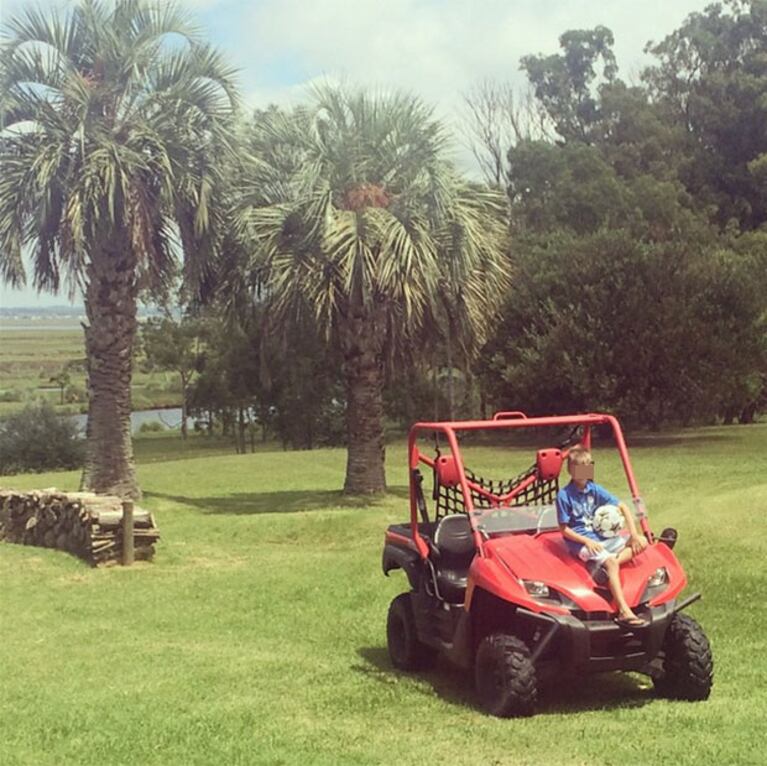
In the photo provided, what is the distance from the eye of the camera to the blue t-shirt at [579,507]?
23.0 ft

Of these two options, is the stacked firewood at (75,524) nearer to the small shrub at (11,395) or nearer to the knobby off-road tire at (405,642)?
the knobby off-road tire at (405,642)

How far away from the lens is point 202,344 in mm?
45094

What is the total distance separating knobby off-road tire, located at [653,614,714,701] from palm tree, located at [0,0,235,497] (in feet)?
44.0

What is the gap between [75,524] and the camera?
1498 centimetres

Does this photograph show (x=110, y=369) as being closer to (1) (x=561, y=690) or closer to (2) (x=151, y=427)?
(1) (x=561, y=690)

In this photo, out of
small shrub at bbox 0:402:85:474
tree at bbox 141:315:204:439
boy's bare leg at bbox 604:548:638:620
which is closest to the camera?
boy's bare leg at bbox 604:548:638:620

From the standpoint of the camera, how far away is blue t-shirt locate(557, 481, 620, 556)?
7.01m

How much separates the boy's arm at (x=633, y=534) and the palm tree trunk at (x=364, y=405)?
42.5 ft

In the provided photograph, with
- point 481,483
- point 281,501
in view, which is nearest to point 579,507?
point 481,483

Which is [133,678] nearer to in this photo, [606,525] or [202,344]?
[606,525]

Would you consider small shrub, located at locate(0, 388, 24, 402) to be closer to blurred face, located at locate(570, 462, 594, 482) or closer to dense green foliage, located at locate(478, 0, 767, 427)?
dense green foliage, located at locate(478, 0, 767, 427)

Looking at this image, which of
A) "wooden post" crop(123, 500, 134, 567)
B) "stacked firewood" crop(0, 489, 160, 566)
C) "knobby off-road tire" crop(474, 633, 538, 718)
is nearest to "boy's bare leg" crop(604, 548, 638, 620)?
"knobby off-road tire" crop(474, 633, 538, 718)

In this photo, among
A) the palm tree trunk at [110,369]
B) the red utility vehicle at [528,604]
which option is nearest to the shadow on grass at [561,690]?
the red utility vehicle at [528,604]

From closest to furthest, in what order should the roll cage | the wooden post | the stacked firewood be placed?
the roll cage < the wooden post < the stacked firewood
